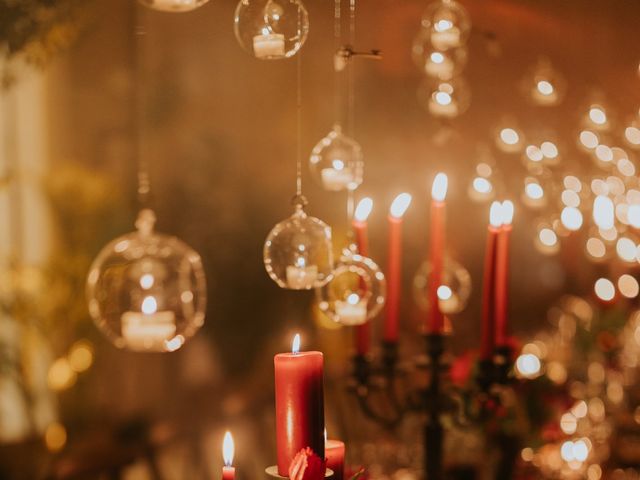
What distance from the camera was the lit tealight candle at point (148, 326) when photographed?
4.58 ft

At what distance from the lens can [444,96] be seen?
248cm

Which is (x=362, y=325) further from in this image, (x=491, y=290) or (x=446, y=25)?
(x=446, y=25)

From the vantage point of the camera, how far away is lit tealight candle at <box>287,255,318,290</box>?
164 cm

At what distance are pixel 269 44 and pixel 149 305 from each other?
50cm

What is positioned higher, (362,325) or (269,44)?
(269,44)

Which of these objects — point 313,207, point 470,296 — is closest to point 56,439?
point 313,207

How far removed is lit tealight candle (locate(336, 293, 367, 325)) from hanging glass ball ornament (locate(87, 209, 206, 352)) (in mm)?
393

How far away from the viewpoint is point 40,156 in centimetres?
235

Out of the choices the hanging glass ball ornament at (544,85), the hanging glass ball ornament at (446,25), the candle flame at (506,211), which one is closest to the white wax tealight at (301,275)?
the candle flame at (506,211)

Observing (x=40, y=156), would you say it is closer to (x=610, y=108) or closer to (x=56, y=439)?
(x=56, y=439)

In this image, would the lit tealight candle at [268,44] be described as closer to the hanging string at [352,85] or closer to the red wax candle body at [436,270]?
the red wax candle body at [436,270]

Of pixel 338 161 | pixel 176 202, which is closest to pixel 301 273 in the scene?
pixel 338 161

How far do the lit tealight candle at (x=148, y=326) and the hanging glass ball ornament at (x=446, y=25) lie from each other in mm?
1039

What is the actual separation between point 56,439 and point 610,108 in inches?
Answer: 102
